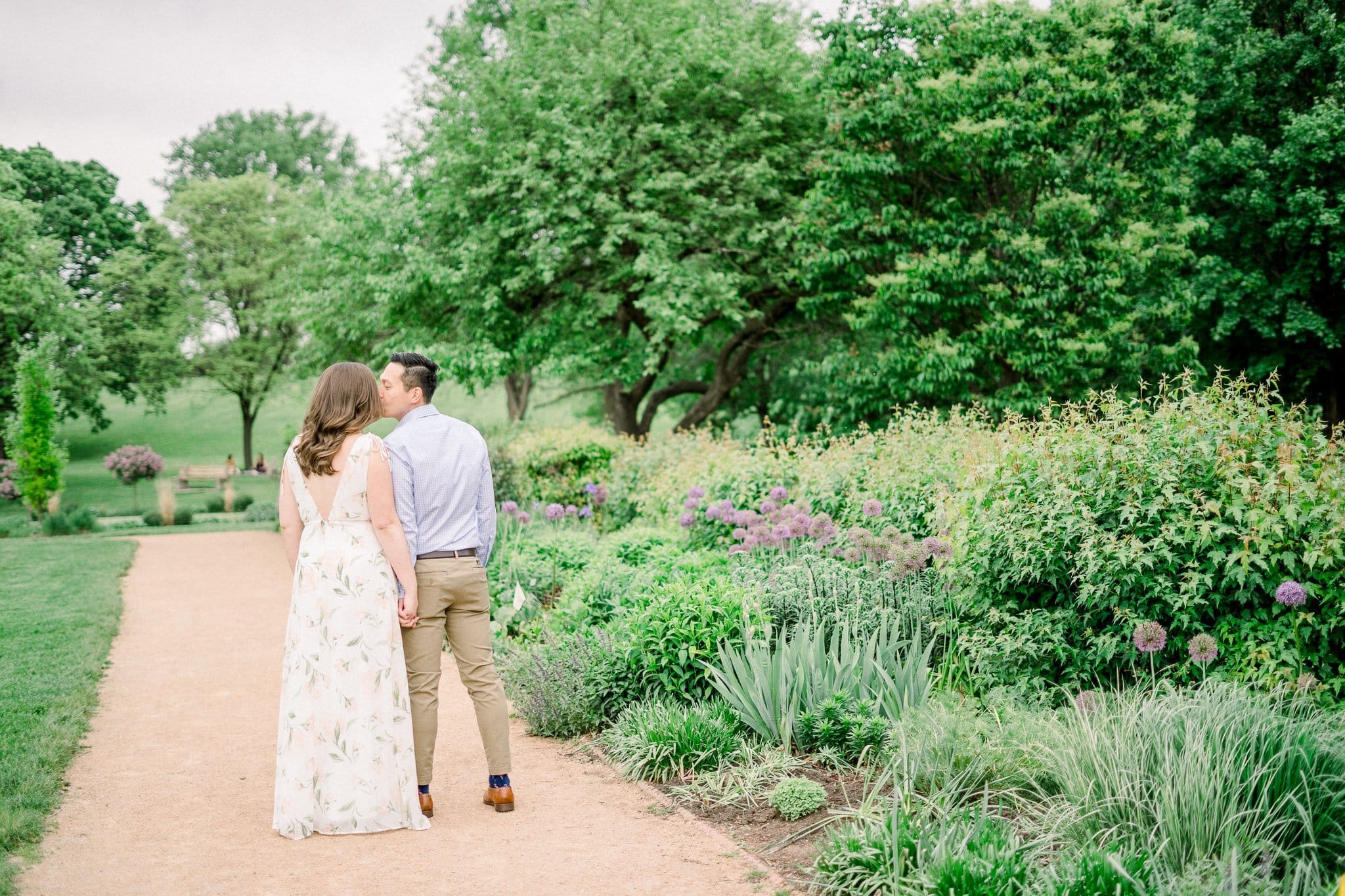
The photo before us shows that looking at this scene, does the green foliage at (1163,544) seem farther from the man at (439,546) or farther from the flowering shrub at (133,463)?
the flowering shrub at (133,463)

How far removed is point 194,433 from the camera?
5097cm

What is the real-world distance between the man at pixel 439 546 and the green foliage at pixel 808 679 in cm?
126

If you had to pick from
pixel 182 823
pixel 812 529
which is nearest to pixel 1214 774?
pixel 812 529

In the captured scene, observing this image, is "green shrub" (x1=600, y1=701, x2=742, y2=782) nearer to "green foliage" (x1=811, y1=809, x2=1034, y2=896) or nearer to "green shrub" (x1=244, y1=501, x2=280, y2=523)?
"green foliage" (x1=811, y1=809, x2=1034, y2=896)

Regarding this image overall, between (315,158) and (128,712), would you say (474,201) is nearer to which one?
(128,712)

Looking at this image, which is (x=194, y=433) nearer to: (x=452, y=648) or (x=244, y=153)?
(x=244, y=153)

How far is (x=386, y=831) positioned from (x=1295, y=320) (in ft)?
63.9

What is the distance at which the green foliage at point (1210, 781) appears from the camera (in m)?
3.25

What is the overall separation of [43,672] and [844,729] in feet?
19.6

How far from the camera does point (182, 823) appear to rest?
4328 mm

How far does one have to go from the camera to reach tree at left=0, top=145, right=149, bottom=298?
35.5 meters

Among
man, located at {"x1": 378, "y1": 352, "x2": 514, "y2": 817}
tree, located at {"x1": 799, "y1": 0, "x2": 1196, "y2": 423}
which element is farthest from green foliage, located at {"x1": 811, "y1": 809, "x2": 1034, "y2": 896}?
tree, located at {"x1": 799, "y1": 0, "x2": 1196, "y2": 423}

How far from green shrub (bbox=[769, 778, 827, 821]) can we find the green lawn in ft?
74.9

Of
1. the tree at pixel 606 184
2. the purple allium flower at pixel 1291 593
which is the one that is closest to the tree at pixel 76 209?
the tree at pixel 606 184
